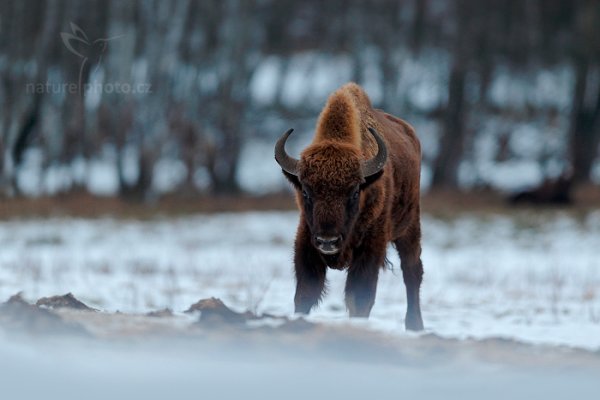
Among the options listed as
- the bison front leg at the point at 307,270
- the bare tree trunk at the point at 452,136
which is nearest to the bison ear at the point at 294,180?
the bison front leg at the point at 307,270

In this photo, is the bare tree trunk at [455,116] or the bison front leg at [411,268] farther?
the bare tree trunk at [455,116]

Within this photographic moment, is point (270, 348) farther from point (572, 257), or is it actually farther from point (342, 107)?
point (572, 257)

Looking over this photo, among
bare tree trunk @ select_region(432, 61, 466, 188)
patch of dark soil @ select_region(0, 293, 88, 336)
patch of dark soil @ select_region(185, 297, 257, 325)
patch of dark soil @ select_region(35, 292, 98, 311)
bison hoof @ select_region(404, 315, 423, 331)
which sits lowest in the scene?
bare tree trunk @ select_region(432, 61, 466, 188)

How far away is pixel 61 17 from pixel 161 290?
1833cm

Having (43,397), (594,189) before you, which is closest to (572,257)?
(594,189)

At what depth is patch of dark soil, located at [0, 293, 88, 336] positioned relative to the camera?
6398 millimetres

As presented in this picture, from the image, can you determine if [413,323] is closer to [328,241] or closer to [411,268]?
[411,268]

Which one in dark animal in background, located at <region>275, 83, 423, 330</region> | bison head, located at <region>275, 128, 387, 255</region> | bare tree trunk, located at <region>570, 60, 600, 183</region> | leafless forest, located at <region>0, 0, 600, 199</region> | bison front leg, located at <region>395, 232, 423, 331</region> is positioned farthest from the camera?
bare tree trunk, located at <region>570, 60, 600, 183</region>

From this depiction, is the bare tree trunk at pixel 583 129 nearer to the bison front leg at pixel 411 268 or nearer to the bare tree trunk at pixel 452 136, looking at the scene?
the bare tree trunk at pixel 452 136

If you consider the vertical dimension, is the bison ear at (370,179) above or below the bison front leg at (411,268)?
above

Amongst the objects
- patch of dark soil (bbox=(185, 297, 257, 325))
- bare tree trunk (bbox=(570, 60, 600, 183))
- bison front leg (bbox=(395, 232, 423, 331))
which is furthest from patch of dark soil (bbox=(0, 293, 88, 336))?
bare tree trunk (bbox=(570, 60, 600, 183))

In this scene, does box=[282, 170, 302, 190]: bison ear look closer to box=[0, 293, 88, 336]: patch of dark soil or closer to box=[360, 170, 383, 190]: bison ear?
box=[360, 170, 383, 190]: bison ear

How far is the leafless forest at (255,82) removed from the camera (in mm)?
26453

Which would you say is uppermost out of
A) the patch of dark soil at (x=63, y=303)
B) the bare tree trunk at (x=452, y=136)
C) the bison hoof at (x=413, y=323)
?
the patch of dark soil at (x=63, y=303)
